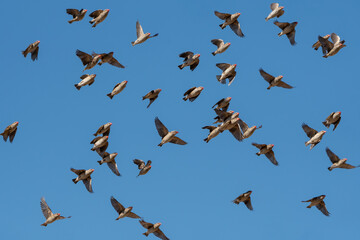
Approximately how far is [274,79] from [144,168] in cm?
730

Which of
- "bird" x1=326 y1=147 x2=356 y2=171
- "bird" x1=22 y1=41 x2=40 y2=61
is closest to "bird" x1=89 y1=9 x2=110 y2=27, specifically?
"bird" x1=22 y1=41 x2=40 y2=61

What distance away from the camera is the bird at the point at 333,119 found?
3797cm

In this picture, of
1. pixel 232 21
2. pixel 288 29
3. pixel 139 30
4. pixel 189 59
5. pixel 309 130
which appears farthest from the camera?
pixel 288 29

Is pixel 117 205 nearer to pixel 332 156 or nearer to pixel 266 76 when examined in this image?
pixel 266 76

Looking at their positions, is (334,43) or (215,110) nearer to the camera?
(215,110)

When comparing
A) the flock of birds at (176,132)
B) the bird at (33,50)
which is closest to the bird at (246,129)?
the flock of birds at (176,132)

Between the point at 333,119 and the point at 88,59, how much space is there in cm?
1135

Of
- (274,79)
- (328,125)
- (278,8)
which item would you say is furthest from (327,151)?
(278,8)

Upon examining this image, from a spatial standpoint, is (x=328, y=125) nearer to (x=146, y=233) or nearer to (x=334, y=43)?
(x=334, y=43)

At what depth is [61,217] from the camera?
37812 millimetres

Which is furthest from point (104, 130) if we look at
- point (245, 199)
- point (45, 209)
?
point (245, 199)

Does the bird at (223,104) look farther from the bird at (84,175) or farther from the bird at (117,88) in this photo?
the bird at (84,175)

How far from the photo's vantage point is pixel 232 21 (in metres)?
39.2

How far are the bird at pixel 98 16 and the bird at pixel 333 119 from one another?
11013 millimetres
